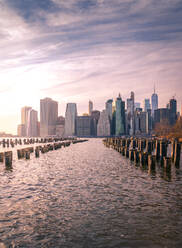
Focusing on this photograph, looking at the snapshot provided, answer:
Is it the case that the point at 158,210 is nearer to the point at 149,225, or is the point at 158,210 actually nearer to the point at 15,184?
the point at 149,225

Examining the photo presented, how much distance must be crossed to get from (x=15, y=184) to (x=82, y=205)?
8.83 m

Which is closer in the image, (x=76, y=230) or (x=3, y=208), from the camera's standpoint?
(x=76, y=230)

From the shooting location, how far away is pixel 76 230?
9.91 m

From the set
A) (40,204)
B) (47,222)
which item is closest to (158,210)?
(47,222)

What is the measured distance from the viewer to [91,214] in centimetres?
1191

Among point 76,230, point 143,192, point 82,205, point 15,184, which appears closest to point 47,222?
point 76,230

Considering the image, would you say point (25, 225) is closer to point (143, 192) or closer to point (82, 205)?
point (82, 205)

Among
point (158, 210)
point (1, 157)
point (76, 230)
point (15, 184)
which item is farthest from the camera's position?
point (1, 157)

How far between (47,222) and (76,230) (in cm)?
179

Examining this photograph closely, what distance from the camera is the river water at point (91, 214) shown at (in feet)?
29.7

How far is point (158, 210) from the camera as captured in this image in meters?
12.5

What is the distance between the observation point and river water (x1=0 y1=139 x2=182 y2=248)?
9062 millimetres

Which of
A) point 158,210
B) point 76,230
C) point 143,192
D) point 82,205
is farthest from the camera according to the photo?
point 143,192

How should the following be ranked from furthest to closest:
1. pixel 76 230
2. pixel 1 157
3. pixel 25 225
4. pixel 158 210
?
pixel 1 157, pixel 158 210, pixel 25 225, pixel 76 230
